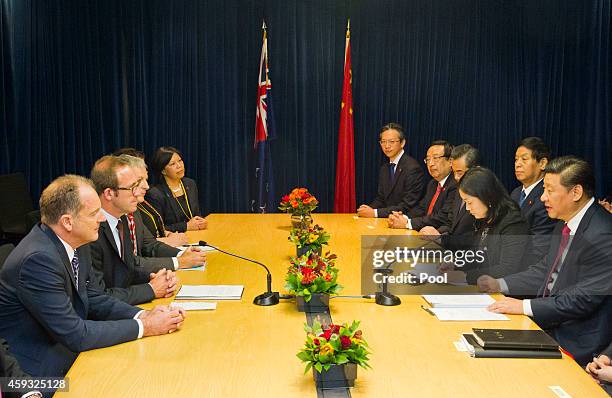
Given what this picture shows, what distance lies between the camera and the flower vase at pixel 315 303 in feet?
9.40

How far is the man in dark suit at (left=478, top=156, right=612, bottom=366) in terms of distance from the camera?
288 centimetres

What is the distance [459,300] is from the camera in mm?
3025

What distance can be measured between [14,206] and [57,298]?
12.9 ft

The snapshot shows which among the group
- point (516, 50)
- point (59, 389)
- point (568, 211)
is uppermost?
point (516, 50)

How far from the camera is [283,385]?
2.07 meters

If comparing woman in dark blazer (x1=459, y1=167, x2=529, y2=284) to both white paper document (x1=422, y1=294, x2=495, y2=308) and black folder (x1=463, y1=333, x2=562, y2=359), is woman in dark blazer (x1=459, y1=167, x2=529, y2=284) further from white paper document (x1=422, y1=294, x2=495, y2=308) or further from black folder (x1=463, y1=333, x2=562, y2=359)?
black folder (x1=463, y1=333, x2=562, y2=359)

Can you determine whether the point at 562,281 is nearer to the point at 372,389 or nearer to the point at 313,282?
the point at 313,282

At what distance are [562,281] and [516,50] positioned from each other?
4.70 m

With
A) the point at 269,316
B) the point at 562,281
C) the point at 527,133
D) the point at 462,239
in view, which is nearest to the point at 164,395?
the point at 269,316

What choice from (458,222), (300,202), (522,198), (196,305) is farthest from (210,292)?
(522,198)

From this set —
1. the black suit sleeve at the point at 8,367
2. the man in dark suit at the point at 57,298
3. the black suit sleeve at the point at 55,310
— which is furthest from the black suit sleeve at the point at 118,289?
the black suit sleeve at the point at 8,367

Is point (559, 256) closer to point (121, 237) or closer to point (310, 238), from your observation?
point (310, 238)

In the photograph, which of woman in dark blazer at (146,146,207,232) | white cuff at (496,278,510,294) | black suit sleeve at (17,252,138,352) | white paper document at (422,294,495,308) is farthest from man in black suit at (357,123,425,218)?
black suit sleeve at (17,252,138,352)

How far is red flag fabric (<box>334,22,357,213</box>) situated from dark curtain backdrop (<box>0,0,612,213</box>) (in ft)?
0.64
